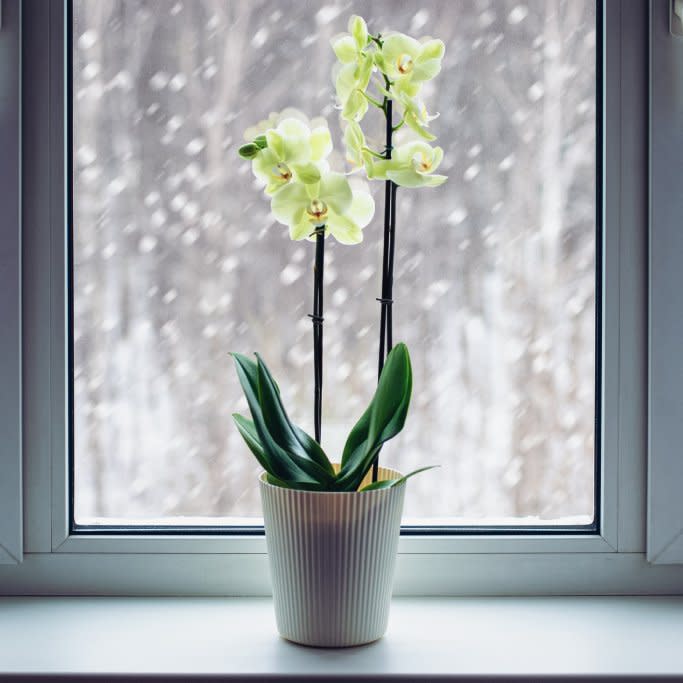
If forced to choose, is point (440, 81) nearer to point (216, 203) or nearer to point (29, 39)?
point (216, 203)

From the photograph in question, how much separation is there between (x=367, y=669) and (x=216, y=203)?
1.87 feet

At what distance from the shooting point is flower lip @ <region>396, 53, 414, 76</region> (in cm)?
84

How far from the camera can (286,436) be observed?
849 mm

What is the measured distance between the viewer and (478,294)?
1.02 m

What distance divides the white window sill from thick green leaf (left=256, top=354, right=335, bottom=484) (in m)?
0.19

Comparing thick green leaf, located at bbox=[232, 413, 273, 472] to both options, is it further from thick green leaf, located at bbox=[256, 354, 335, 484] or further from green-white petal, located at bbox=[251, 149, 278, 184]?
green-white petal, located at bbox=[251, 149, 278, 184]

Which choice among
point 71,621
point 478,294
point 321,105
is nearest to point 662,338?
point 478,294

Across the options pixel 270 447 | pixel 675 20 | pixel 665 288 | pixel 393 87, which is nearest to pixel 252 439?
pixel 270 447

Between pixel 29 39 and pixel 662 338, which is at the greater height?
pixel 29 39

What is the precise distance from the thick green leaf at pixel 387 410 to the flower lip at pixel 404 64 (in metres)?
0.29

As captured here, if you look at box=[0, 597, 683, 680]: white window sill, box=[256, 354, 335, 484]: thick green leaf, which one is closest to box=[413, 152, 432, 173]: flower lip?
box=[256, 354, 335, 484]: thick green leaf

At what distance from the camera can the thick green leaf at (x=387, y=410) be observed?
0.84 metres

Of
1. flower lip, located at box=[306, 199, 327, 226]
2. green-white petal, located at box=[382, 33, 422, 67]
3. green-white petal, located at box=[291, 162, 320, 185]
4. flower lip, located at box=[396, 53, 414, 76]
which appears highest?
green-white petal, located at box=[382, 33, 422, 67]

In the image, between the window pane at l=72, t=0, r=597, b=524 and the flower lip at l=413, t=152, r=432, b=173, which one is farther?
the window pane at l=72, t=0, r=597, b=524
